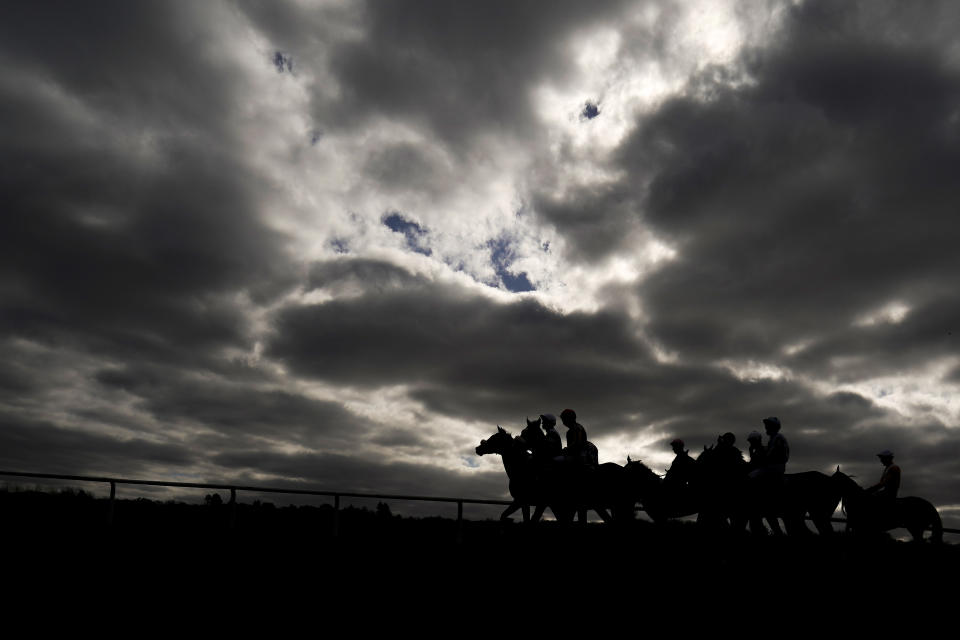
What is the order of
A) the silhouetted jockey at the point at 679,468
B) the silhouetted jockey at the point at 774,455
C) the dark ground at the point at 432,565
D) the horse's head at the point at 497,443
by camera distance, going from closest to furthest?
the dark ground at the point at 432,565 < the silhouetted jockey at the point at 774,455 < the silhouetted jockey at the point at 679,468 < the horse's head at the point at 497,443

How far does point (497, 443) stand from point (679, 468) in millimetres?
4454

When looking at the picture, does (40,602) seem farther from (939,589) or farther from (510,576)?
(939,589)

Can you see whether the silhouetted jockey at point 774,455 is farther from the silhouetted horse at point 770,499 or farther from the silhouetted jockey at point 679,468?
the silhouetted jockey at point 679,468

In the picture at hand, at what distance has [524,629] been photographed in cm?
902

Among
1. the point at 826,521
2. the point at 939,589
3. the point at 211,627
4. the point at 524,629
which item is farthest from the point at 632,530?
the point at 211,627

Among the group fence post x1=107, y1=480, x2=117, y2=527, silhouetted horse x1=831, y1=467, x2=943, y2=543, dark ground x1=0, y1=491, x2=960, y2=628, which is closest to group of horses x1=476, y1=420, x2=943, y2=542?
silhouetted horse x1=831, y1=467, x2=943, y2=543

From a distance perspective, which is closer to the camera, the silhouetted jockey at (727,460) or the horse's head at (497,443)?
the silhouetted jockey at (727,460)

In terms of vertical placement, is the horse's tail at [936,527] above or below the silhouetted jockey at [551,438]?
below

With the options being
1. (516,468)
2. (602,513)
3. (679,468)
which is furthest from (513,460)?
(679,468)

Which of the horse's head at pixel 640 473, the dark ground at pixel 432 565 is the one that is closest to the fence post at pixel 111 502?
the dark ground at pixel 432 565

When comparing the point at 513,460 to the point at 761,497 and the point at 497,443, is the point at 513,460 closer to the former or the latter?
the point at 497,443

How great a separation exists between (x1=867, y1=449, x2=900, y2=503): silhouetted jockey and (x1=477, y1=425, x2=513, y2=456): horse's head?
8769 mm

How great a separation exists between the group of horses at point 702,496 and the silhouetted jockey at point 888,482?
160 millimetres

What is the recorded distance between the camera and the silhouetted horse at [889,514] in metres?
16.3
